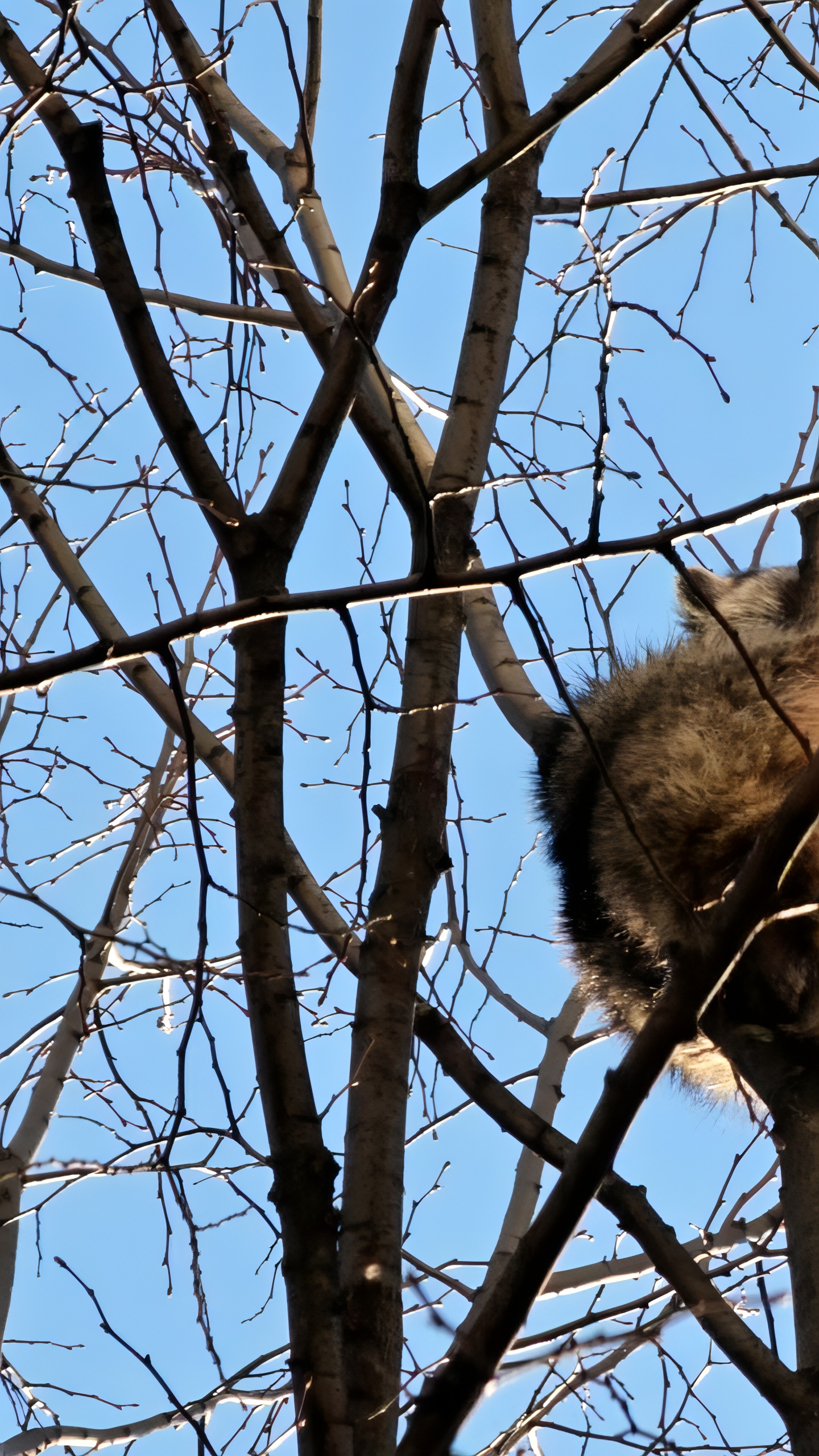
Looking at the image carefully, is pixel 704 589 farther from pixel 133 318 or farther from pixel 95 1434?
pixel 95 1434

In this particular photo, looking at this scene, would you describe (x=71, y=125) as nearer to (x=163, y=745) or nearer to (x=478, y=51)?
(x=478, y=51)

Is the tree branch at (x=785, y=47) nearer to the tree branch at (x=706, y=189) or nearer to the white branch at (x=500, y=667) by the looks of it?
the tree branch at (x=706, y=189)

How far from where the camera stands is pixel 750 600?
2.92 m

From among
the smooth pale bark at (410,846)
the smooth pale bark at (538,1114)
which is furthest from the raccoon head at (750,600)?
the smooth pale bark at (538,1114)

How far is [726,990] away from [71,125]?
6.57 feet

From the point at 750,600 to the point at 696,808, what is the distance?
2.19 feet

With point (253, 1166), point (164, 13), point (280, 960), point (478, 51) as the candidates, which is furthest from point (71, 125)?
point (253, 1166)

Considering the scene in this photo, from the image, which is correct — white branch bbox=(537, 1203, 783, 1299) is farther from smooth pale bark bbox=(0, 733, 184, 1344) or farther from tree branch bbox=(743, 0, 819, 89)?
tree branch bbox=(743, 0, 819, 89)

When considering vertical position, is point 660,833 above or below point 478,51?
below

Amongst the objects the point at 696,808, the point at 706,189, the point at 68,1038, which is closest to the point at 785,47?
the point at 706,189

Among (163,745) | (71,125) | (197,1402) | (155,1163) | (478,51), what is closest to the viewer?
(155,1163)

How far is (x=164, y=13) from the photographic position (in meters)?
2.44

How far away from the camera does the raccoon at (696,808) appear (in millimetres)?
2373

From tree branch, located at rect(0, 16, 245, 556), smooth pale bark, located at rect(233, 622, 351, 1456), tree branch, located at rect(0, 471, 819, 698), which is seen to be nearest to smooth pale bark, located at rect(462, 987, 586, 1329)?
smooth pale bark, located at rect(233, 622, 351, 1456)
